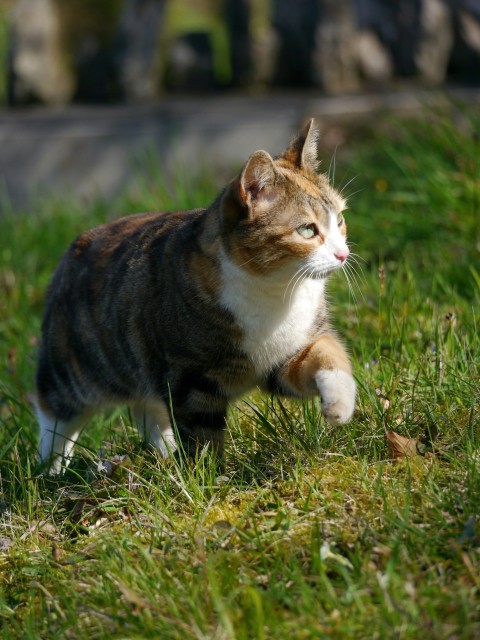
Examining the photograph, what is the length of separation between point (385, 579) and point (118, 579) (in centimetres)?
62

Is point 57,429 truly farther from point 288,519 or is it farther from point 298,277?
point 288,519

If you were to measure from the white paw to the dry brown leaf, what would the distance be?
132 mm

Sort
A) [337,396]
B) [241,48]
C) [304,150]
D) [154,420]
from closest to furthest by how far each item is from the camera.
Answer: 1. [337,396]
2. [304,150]
3. [154,420]
4. [241,48]

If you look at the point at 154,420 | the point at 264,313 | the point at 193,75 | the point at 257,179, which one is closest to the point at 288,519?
the point at 264,313

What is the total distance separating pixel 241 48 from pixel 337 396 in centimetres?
454

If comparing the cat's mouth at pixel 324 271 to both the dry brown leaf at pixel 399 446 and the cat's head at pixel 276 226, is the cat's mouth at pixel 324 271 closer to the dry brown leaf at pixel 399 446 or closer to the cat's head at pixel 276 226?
the cat's head at pixel 276 226

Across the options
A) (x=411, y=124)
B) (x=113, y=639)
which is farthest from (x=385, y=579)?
(x=411, y=124)

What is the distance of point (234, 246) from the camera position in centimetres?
279

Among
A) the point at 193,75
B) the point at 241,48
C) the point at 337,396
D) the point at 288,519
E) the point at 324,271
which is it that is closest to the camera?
the point at 288,519

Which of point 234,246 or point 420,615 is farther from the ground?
point 234,246

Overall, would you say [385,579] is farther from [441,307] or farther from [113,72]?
[113,72]

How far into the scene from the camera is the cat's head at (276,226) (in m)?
2.73

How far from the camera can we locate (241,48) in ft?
21.6

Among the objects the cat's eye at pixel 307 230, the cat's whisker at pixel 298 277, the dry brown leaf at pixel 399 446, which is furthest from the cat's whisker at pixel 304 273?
the dry brown leaf at pixel 399 446
